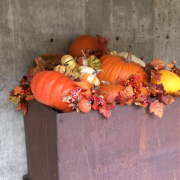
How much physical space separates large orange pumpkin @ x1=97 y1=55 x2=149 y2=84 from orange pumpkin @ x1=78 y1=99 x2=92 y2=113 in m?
0.37

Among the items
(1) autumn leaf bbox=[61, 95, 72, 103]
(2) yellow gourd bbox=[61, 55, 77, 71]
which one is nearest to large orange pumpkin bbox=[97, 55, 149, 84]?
(2) yellow gourd bbox=[61, 55, 77, 71]

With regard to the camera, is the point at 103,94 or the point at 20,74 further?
the point at 20,74

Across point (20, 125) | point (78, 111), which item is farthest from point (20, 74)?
point (78, 111)

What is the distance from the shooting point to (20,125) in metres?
1.64

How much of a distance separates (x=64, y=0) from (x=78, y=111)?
3.94ft

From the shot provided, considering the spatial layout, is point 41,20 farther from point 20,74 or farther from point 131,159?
point 131,159

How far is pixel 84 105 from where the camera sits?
3.00ft

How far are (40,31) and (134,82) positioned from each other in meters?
0.98

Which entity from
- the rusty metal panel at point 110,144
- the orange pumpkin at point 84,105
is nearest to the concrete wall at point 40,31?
the rusty metal panel at point 110,144

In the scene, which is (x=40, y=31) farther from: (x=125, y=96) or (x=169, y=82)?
(x=169, y=82)

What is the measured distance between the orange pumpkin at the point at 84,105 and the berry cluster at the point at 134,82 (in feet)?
1.03

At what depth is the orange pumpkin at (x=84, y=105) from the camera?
0.91m

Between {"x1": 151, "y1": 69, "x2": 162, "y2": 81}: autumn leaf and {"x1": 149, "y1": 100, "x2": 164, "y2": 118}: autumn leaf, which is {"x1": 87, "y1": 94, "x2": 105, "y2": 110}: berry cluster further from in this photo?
{"x1": 151, "y1": 69, "x2": 162, "y2": 81}: autumn leaf

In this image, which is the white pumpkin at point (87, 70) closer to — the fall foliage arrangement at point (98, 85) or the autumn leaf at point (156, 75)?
the fall foliage arrangement at point (98, 85)
